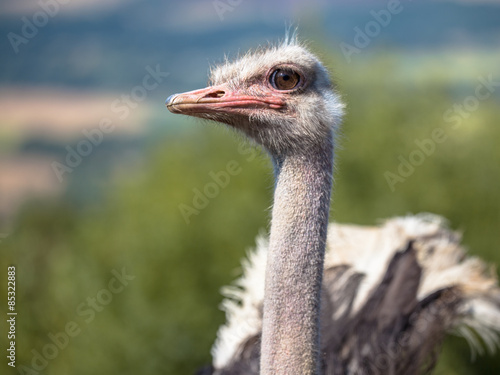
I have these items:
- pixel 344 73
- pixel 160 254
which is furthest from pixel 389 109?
pixel 160 254

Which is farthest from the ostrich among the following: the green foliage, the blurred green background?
the green foliage

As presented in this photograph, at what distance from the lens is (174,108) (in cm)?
188

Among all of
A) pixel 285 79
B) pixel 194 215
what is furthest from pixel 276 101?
pixel 194 215

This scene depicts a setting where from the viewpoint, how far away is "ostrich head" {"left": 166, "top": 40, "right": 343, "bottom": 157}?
6.30 feet

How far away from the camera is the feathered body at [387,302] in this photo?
8.99 ft

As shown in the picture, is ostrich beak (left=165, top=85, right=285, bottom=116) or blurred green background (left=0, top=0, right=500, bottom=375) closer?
ostrich beak (left=165, top=85, right=285, bottom=116)

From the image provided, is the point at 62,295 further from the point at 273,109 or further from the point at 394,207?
the point at 273,109

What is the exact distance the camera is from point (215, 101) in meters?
1.92

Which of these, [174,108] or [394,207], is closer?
[174,108]

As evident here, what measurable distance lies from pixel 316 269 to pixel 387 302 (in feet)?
3.85

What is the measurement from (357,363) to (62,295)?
17.4 ft

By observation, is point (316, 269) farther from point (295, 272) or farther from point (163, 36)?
point (163, 36)

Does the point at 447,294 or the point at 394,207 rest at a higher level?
the point at 394,207

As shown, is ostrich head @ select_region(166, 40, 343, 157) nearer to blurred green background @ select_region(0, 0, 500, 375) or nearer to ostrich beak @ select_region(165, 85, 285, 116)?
ostrich beak @ select_region(165, 85, 285, 116)
